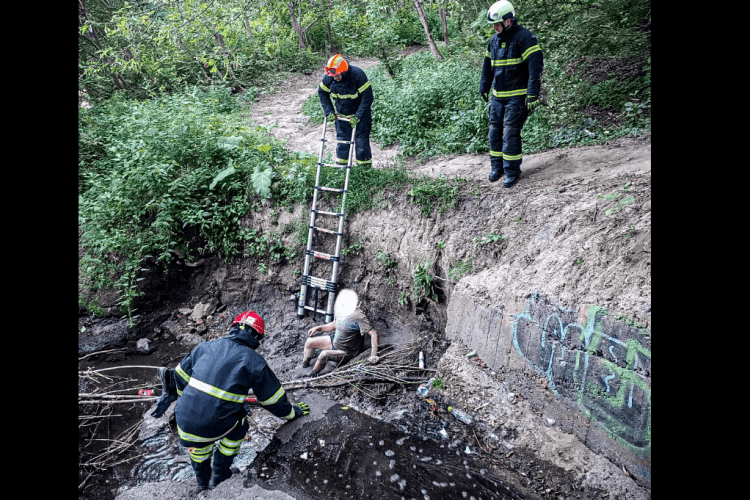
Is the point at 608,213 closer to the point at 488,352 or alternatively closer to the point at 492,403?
the point at 488,352

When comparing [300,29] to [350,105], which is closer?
[350,105]

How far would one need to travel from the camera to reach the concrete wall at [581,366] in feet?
11.0

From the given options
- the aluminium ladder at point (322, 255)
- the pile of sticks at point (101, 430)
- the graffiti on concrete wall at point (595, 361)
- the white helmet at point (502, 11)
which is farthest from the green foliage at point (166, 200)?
the graffiti on concrete wall at point (595, 361)

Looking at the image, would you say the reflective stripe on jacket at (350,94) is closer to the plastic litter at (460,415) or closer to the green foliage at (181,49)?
the green foliage at (181,49)

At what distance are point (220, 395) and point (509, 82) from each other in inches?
199

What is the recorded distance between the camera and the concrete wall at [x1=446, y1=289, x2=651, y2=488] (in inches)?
132

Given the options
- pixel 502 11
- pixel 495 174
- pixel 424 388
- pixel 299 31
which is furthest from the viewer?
pixel 299 31

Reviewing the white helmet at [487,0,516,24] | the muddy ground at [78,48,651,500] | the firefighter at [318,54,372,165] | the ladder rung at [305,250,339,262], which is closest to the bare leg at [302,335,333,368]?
the muddy ground at [78,48,651,500]

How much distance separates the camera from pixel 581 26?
22.3 feet

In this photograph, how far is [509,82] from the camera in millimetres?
5633

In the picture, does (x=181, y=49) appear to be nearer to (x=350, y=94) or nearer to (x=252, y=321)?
(x=350, y=94)

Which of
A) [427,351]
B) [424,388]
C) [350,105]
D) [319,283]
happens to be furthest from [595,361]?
[350,105]

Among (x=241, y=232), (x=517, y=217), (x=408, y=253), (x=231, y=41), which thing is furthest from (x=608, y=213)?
(x=231, y=41)

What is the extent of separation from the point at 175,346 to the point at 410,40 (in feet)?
45.6
